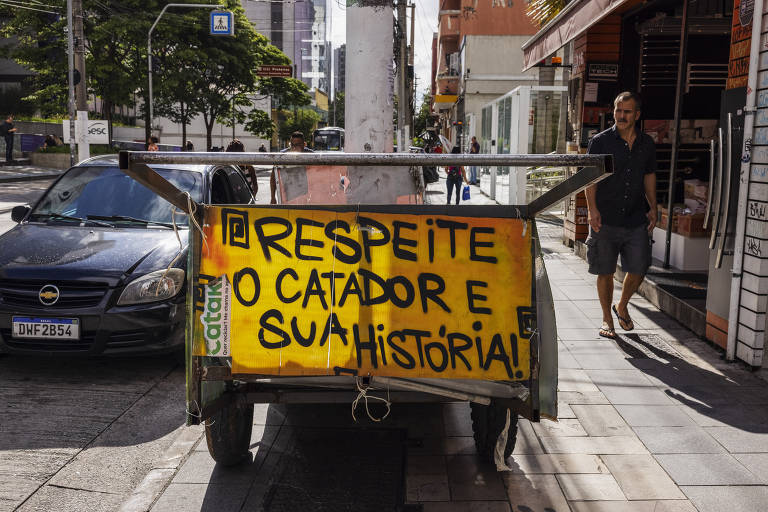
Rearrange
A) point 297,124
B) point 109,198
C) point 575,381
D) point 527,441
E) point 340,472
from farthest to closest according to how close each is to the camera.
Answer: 1. point 297,124
2. point 109,198
3. point 575,381
4. point 527,441
5. point 340,472

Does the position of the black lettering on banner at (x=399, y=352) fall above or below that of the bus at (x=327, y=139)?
below

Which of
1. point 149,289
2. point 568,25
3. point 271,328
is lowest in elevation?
point 149,289

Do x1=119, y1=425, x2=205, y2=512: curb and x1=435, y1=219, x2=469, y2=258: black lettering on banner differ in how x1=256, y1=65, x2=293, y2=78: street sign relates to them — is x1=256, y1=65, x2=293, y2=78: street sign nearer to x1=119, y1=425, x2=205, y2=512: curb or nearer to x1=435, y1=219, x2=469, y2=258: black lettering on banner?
x1=119, y1=425, x2=205, y2=512: curb

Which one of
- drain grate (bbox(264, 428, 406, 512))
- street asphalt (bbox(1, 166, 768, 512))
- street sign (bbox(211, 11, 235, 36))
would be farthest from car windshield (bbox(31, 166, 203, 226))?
street sign (bbox(211, 11, 235, 36))

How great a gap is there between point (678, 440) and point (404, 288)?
204cm

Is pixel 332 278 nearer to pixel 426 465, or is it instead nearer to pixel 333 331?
pixel 333 331

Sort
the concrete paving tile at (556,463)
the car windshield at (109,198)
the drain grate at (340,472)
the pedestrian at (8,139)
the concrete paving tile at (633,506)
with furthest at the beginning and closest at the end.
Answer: the pedestrian at (8,139) < the car windshield at (109,198) < the concrete paving tile at (556,463) < the drain grate at (340,472) < the concrete paving tile at (633,506)

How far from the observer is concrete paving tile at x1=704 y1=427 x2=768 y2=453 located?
13.1 ft

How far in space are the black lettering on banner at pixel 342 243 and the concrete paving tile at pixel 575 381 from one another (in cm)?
248

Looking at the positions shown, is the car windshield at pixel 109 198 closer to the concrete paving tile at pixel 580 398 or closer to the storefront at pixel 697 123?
the concrete paving tile at pixel 580 398

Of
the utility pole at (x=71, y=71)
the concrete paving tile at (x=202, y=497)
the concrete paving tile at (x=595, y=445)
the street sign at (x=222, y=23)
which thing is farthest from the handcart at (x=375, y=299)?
the street sign at (x=222, y=23)

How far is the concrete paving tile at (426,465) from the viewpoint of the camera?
3770mm

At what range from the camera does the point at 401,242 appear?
3146mm

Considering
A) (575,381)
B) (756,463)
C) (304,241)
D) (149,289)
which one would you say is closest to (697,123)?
(575,381)
